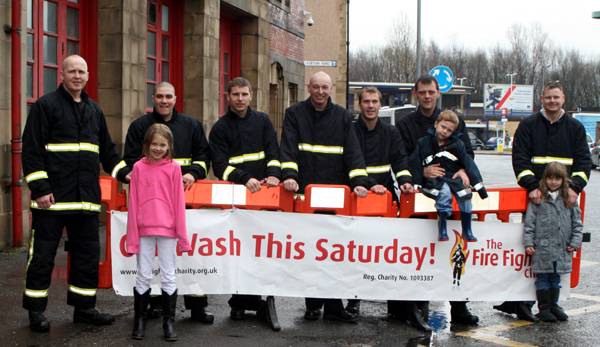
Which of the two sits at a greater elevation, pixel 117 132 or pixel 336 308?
pixel 117 132

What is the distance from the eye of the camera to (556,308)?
7613mm

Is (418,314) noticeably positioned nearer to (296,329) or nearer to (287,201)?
(296,329)

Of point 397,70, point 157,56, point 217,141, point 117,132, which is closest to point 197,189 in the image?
point 217,141

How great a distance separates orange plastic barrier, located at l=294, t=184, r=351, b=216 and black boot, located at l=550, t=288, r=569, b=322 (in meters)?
1.94

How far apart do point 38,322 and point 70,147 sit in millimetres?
1355

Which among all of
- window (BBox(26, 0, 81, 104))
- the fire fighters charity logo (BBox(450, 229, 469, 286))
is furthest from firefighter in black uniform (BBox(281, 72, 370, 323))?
window (BBox(26, 0, 81, 104))

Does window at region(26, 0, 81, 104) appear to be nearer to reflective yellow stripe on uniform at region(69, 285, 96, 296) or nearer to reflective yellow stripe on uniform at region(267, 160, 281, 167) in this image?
reflective yellow stripe on uniform at region(69, 285, 96, 296)

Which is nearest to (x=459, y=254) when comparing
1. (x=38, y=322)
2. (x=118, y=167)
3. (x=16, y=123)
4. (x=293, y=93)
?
(x=118, y=167)

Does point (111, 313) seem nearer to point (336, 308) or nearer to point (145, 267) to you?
point (145, 267)

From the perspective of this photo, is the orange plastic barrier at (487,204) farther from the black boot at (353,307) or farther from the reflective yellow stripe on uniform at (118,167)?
the reflective yellow stripe on uniform at (118,167)

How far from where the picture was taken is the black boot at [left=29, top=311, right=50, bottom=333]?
22.0 ft

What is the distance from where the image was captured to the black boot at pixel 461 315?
7477 millimetres

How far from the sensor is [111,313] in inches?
295

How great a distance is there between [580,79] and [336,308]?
111821 mm
